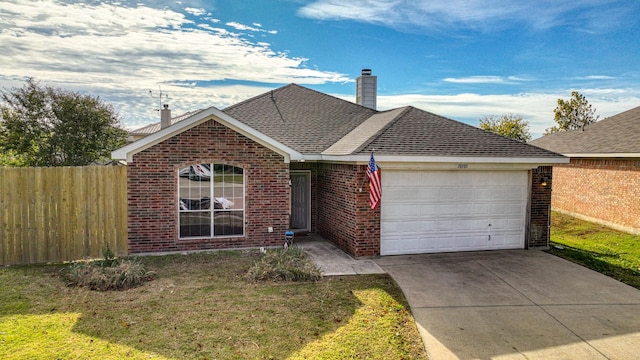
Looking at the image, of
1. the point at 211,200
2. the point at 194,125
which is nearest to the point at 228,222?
the point at 211,200

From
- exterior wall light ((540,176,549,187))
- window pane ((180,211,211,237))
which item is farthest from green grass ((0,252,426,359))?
exterior wall light ((540,176,549,187))

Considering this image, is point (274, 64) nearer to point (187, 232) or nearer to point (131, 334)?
point (187, 232)

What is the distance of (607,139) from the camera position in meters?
17.0

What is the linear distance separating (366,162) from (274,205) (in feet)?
9.48

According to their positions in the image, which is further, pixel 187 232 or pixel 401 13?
pixel 401 13

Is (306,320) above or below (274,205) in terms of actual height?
below

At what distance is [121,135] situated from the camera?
23.1m

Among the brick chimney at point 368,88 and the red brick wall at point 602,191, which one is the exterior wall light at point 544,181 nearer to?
the red brick wall at point 602,191

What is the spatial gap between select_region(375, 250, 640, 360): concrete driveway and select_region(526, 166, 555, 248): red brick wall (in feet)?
3.82

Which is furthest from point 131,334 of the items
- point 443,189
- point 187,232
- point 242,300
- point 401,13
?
point 401,13

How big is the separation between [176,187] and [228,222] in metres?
1.62

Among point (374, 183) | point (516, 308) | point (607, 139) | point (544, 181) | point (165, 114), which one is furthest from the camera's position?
point (607, 139)

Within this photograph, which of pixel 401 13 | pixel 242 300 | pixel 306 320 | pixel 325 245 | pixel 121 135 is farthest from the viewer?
pixel 121 135

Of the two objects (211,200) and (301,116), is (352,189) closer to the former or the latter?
(211,200)
